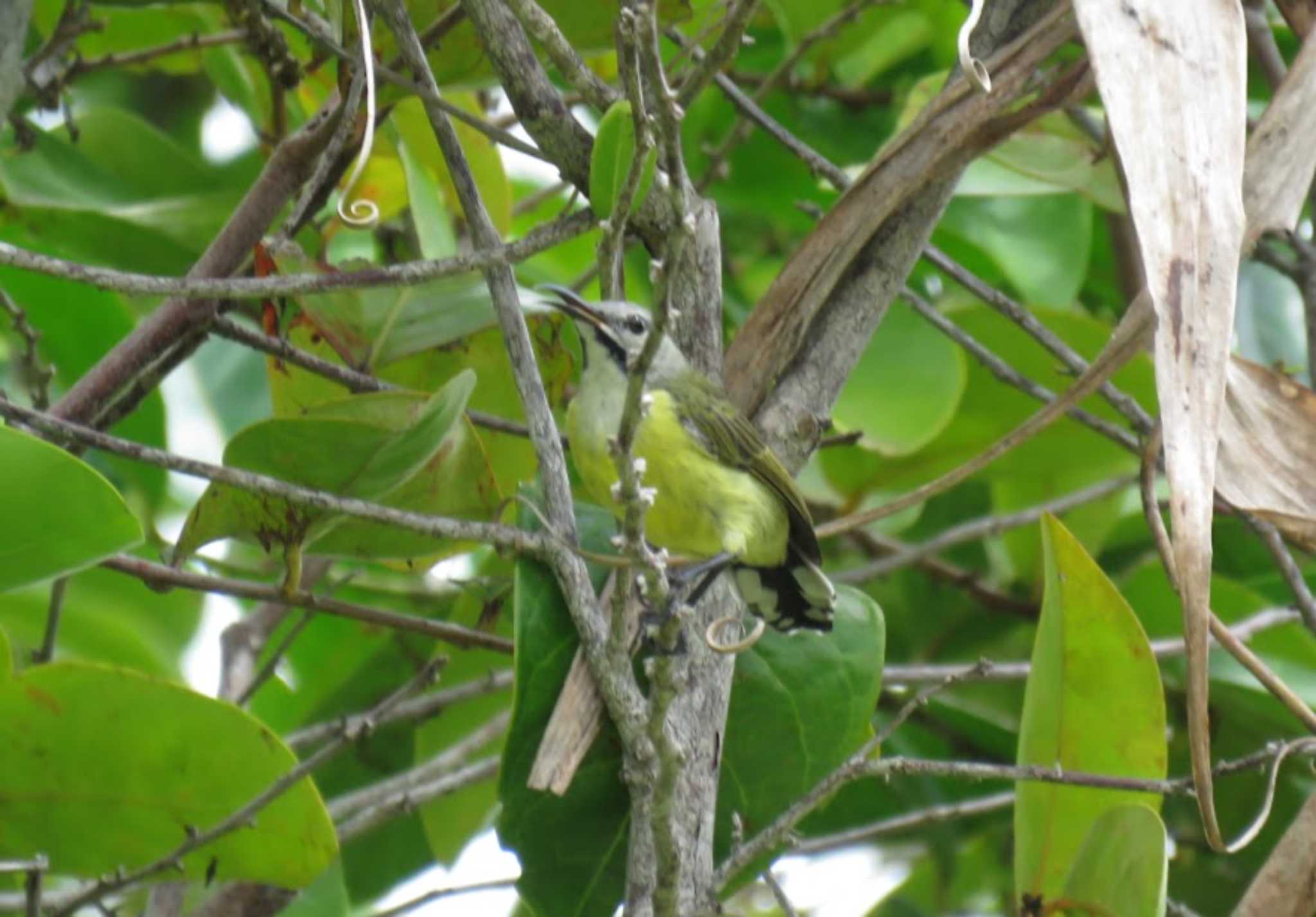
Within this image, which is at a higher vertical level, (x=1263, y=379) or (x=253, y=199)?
(x=253, y=199)

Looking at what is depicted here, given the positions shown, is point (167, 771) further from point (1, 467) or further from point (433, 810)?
point (433, 810)

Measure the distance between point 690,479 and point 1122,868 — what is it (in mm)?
1073

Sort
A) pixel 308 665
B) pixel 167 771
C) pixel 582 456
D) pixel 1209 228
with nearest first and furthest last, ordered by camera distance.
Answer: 1. pixel 1209 228
2. pixel 167 771
3. pixel 582 456
4. pixel 308 665

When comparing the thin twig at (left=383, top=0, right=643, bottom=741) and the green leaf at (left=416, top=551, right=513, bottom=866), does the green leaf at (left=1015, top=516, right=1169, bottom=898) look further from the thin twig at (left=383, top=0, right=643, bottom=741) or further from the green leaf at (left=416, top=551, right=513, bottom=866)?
the green leaf at (left=416, top=551, right=513, bottom=866)

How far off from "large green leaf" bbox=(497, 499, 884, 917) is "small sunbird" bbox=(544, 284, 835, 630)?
1.15 ft

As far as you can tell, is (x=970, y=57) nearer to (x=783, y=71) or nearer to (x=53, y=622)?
(x=783, y=71)

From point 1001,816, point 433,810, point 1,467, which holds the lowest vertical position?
point 1001,816

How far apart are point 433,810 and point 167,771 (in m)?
0.85

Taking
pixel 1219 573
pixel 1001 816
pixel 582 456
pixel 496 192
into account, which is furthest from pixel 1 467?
pixel 1219 573

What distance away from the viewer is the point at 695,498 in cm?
266

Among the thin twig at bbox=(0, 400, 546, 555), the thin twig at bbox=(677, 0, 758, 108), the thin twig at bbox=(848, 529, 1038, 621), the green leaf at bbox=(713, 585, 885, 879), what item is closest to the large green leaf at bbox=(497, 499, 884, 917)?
the green leaf at bbox=(713, 585, 885, 879)

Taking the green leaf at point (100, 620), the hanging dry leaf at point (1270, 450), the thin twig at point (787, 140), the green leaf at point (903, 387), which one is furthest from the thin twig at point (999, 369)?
the green leaf at point (100, 620)

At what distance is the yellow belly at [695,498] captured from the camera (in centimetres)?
260

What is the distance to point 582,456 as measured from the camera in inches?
98.7
